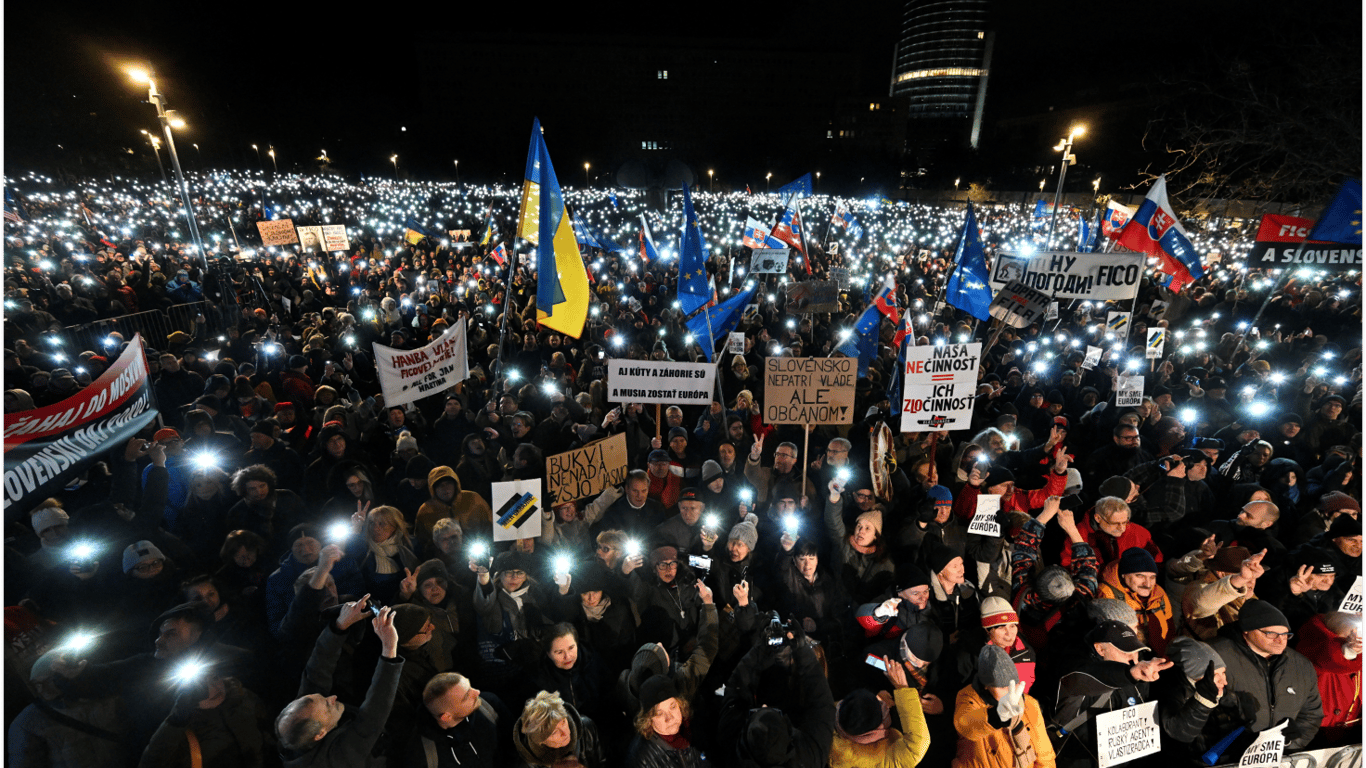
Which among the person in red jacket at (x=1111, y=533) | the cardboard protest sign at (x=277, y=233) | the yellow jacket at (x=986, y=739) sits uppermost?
the cardboard protest sign at (x=277, y=233)

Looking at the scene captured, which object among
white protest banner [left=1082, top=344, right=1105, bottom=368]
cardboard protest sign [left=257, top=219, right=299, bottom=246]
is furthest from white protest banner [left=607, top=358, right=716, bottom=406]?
cardboard protest sign [left=257, top=219, right=299, bottom=246]

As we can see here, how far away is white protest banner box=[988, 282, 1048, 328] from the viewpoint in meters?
8.71

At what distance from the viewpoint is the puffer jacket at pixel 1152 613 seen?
12.4 ft

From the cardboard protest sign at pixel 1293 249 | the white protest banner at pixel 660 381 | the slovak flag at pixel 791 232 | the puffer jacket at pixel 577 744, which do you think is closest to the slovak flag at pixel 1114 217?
the cardboard protest sign at pixel 1293 249

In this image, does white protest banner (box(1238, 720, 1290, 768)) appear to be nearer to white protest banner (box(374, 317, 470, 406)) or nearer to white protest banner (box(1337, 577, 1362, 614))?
white protest banner (box(1337, 577, 1362, 614))

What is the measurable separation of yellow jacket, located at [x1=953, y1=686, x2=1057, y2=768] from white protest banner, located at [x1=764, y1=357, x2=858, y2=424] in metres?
2.94

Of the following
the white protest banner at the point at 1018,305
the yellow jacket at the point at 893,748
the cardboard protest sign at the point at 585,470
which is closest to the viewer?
the yellow jacket at the point at 893,748

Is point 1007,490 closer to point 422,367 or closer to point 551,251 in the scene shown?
point 551,251

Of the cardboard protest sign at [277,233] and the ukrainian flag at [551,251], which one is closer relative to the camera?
the ukrainian flag at [551,251]

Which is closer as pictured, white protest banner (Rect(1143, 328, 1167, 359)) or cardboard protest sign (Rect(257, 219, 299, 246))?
white protest banner (Rect(1143, 328, 1167, 359))

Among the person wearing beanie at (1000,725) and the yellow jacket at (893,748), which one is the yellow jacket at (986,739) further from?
the yellow jacket at (893,748)

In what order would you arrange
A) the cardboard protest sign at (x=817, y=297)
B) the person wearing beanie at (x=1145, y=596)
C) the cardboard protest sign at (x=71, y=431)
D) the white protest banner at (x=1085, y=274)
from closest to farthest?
the cardboard protest sign at (x=71, y=431) → the person wearing beanie at (x=1145, y=596) → the white protest banner at (x=1085, y=274) → the cardboard protest sign at (x=817, y=297)

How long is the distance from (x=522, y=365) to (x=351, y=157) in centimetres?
7147

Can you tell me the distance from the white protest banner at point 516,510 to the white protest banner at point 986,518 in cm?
339
